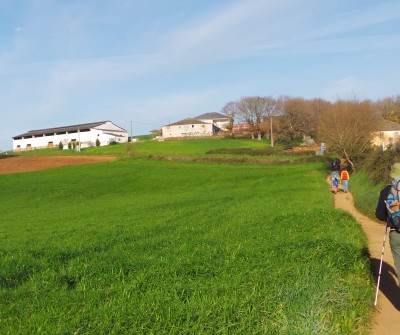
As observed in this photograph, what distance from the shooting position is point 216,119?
139 m

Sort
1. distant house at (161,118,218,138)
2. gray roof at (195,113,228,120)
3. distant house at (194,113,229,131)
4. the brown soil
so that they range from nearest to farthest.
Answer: the brown soil
distant house at (161,118,218,138)
distant house at (194,113,229,131)
gray roof at (195,113,228,120)

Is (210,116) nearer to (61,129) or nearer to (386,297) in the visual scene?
(61,129)

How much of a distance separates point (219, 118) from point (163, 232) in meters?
128

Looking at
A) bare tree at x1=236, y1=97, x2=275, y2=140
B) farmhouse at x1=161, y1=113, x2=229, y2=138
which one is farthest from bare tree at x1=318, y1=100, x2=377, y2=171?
farmhouse at x1=161, y1=113, x2=229, y2=138

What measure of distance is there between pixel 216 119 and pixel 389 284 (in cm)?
13151

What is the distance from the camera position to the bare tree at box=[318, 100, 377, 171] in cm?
4412

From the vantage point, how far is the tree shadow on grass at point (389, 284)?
24.8 ft

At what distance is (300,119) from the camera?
97938mm

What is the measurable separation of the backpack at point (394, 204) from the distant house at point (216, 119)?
122524 mm

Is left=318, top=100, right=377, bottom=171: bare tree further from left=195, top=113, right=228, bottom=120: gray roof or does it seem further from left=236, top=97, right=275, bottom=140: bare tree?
left=195, top=113, right=228, bottom=120: gray roof

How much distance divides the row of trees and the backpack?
37968 mm

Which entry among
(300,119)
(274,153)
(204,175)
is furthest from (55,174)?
(300,119)

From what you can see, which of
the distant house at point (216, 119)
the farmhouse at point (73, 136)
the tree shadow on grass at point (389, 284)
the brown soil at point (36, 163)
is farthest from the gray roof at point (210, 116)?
the tree shadow on grass at point (389, 284)

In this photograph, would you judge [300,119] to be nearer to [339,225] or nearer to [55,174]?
[55,174]
